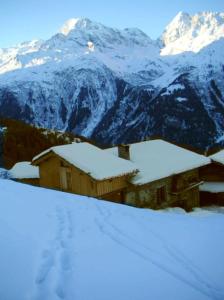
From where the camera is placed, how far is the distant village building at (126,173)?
27.6m

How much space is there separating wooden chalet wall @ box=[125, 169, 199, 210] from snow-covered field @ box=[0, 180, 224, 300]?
1797cm

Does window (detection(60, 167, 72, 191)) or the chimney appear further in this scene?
the chimney

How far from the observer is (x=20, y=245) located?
6980 mm

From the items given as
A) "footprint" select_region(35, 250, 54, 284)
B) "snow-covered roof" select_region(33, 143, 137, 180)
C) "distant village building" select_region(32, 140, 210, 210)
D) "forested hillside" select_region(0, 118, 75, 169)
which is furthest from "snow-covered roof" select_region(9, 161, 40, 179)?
"footprint" select_region(35, 250, 54, 284)

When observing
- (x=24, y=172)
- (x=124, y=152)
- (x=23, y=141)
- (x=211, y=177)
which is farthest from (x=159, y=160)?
(x=23, y=141)

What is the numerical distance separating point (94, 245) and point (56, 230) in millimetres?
1138

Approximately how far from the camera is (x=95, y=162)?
28.5 metres

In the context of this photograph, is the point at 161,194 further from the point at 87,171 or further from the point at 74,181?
the point at 87,171

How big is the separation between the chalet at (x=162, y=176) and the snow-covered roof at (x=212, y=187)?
125cm

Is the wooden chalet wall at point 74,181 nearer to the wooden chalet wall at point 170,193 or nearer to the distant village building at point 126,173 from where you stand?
the distant village building at point 126,173

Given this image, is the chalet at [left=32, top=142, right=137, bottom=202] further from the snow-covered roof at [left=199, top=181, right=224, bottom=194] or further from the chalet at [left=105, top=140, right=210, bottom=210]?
the snow-covered roof at [left=199, top=181, right=224, bottom=194]

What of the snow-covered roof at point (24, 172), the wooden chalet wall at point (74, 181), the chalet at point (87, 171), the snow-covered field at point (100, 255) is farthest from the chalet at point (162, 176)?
the snow-covered field at point (100, 255)

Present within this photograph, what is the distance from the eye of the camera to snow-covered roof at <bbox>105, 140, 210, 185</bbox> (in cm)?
2995

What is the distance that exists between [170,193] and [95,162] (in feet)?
26.3
